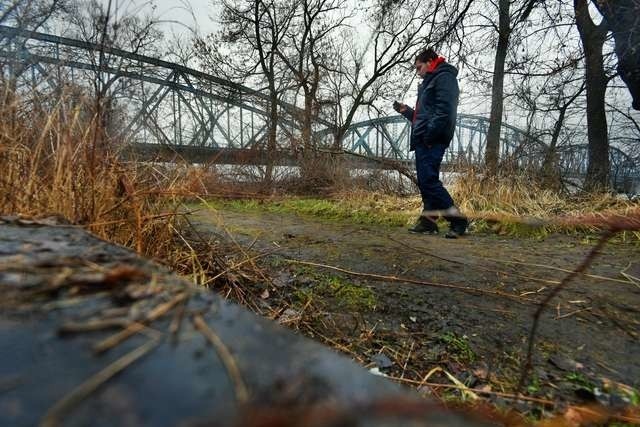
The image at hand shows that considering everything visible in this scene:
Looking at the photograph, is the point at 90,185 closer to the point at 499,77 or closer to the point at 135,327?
the point at 135,327

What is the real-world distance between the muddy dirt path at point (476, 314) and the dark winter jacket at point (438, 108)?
1.31 m

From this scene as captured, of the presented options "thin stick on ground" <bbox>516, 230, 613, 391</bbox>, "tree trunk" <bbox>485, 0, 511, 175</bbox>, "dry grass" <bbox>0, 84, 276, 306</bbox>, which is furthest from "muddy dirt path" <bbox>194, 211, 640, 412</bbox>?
"tree trunk" <bbox>485, 0, 511, 175</bbox>

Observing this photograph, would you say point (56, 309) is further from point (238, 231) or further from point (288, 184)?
point (288, 184)

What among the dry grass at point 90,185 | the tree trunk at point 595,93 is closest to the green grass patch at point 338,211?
the dry grass at point 90,185

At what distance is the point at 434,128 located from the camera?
10.6ft

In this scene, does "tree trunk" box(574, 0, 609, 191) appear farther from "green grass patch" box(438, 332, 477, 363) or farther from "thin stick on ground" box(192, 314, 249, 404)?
"thin stick on ground" box(192, 314, 249, 404)

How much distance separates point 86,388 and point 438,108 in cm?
346

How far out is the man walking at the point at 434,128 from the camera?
322cm

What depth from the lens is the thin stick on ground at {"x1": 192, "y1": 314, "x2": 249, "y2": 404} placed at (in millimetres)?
251

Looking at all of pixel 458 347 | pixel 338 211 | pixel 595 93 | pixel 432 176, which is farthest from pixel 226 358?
pixel 595 93

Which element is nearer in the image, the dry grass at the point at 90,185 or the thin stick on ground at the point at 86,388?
the thin stick on ground at the point at 86,388

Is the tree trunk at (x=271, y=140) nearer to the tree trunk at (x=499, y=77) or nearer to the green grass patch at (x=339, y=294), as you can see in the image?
the tree trunk at (x=499, y=77)

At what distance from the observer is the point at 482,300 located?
149 centimetres

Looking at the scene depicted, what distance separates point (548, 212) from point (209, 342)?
460 cm
